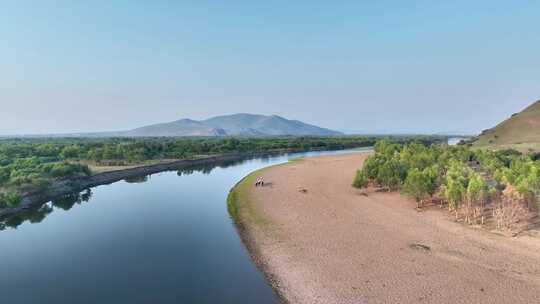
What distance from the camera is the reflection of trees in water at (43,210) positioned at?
37.1 meters

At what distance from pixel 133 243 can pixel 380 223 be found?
79.9 ft

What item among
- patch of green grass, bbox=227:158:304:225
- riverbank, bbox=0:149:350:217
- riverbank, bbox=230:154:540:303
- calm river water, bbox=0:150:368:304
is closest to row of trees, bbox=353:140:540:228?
riverbank, bbox=230:154:540:303

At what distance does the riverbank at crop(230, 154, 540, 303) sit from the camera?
18.7m

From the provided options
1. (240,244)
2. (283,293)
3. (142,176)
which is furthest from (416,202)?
(142,176)

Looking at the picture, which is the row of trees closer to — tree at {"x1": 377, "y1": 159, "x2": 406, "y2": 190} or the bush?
tree at {"x1": 377, "y1": 159, "x2": 406, "y2": 190}

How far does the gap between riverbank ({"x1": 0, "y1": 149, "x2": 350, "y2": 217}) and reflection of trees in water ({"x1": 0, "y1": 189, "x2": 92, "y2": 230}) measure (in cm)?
103

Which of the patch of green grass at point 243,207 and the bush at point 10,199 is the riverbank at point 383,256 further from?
the bush at point 10,199

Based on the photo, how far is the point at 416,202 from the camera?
38.7 m

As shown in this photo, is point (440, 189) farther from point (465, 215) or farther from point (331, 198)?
point (331, 198)

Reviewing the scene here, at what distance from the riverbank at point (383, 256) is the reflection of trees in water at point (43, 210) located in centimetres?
2611

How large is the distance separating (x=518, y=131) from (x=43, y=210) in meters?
146

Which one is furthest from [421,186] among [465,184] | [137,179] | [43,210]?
[137,179]

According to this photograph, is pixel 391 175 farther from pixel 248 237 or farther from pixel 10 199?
pixel 10 199

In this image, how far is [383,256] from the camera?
927 inches
